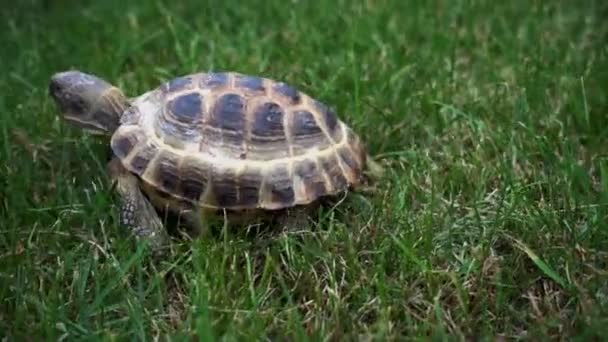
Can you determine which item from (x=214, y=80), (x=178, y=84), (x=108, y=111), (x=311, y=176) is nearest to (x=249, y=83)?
(x=214, y=80)

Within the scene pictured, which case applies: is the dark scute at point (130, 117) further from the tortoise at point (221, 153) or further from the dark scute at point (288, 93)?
the dark scute at point (288, 93)

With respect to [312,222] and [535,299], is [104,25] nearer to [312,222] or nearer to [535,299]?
[312,222]

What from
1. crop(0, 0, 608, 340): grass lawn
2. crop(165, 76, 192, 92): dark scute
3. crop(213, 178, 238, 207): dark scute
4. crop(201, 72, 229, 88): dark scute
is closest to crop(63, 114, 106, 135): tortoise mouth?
crop(0, 0, 608, 340): grass lawn

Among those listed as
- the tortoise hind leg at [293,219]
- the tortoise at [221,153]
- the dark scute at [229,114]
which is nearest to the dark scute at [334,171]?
the tortoise at [221,153]

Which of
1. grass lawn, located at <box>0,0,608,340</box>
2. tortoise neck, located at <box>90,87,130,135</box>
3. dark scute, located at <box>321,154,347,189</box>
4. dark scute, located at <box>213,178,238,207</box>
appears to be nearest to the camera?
grass lawn, located at <box>0,0,608,340</box>

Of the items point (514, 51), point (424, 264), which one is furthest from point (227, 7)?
point (424, 264)

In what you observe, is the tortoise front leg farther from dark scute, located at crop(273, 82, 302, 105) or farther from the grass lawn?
dark scute, located at crop(273, 82, 302, 105)

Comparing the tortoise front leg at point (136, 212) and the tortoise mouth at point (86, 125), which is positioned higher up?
the tortoise mouth at point (86, 125)

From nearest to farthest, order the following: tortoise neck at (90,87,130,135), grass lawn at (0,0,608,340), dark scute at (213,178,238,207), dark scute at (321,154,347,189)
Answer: grass lawn at (0,0,608,340), dark scute at (213,178,238,207), dark scute at (321,154,347,189), tortoise neck at (90,87,130,135)
